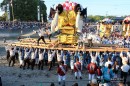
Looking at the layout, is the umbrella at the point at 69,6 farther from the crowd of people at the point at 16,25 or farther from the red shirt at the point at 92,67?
the crowd of people at the point at 16,25

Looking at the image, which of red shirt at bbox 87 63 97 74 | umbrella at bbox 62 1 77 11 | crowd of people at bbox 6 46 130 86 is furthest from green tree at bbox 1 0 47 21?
red shirt at bbox 87 63 97 74

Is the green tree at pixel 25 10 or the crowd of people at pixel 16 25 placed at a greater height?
the green tree at pixel 25 10

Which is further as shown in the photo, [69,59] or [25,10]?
[25,10]

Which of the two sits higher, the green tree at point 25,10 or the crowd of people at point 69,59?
the green tree at point 25,10

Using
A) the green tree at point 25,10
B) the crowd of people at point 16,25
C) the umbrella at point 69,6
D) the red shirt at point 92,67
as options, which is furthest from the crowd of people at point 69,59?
the green tree at point 25,10

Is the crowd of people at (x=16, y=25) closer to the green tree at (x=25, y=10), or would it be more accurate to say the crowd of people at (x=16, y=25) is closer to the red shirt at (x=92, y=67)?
the green tree at (x=25, y=10)

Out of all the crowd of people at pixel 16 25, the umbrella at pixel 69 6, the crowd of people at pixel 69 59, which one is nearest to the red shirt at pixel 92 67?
the crowd of people at pixel 69 59

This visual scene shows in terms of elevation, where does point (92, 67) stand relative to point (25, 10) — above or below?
below

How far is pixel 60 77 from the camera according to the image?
18344mm

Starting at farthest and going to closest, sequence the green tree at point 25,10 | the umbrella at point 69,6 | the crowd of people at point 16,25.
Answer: the green tree at point 25,10
the crowd of people at point 16,25
the umbrella at point 69,6

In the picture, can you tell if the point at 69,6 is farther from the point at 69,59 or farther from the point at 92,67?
the point at 92,67

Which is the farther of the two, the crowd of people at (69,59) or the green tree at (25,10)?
the green tree at (25,10)

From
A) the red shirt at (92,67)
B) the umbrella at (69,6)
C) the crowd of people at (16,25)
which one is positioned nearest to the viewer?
the red shirt at (92,67)

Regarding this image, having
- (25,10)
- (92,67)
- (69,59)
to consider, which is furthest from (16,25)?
(92,67)
